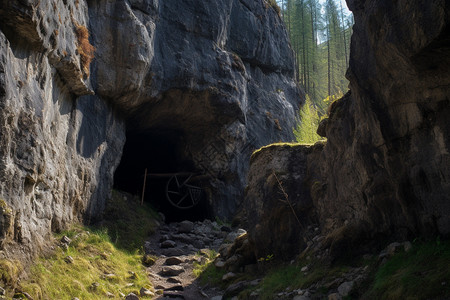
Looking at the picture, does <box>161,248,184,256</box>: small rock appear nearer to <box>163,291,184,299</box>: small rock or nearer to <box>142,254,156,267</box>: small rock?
<box>142,254,156,267</box>: small rock

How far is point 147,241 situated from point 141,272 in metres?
3.46

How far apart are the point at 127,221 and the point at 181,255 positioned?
273 centimetres

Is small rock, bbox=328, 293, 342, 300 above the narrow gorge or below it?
below

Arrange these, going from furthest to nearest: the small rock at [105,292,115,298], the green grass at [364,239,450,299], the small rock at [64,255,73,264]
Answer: the small rock at [64,255,73,264], the small rock at [105,292,115,298], the green grass at [364,239,450,299]

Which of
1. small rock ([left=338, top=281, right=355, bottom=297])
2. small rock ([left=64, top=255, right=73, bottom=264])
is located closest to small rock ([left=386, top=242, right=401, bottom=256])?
small rock ([left=338, top=281, right=355, bottom=297])

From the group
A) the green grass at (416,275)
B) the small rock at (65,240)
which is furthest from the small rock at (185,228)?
the green grass at (416,275)

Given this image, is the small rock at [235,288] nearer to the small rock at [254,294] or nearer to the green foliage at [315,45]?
the small rock at [254,294]

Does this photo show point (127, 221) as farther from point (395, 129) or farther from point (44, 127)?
point (395, 129)

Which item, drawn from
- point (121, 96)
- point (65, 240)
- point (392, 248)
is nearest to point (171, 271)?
point (65, 240)

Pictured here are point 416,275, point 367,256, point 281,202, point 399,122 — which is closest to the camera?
point 416,275

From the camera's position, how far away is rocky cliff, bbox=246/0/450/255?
5.13 metres

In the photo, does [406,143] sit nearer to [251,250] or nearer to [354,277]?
[354,277]

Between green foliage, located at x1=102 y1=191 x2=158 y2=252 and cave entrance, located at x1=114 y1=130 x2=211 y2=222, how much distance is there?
10.1ft

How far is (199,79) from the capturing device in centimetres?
1808
